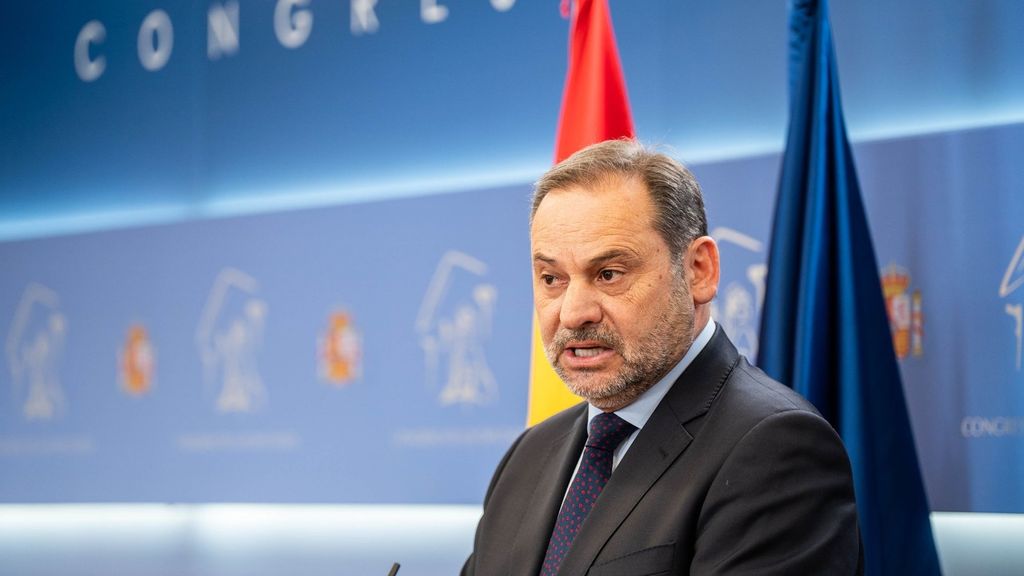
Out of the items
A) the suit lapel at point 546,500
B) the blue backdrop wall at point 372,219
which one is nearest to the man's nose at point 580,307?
the suit lapel at point 546,500

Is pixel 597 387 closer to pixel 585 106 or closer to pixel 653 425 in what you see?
pixel 653 425

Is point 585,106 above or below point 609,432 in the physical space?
above

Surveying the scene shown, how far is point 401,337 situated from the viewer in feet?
12.6

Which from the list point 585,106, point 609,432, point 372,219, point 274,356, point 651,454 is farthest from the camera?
point 274,356

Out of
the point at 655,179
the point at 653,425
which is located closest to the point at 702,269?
the point at 655,179

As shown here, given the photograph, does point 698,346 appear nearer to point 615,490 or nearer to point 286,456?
point 615,490

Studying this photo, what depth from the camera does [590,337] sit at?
184 cm

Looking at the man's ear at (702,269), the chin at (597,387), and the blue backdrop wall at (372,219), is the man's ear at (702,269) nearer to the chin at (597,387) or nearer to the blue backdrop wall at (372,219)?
the chin at (597,387)

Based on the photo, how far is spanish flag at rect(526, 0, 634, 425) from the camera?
305cm

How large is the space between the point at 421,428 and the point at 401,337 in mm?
309

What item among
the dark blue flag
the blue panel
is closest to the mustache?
the dark blue flag

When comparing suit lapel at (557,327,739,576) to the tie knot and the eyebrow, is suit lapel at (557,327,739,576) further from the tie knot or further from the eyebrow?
the eyebrow

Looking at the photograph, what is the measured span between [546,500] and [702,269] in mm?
467

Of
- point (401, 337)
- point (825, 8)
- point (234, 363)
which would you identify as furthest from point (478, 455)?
point (825, 8)
